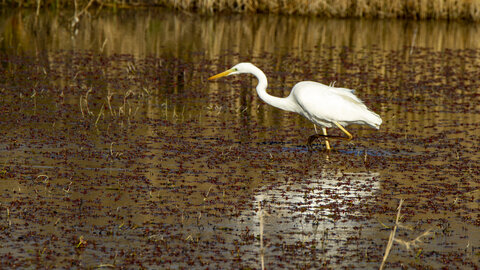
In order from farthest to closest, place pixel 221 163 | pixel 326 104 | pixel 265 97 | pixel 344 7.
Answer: pixel 344 7 < pixel 265 97 < pixel 326 104 < pixel 221 163

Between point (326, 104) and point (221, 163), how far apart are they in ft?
5.45

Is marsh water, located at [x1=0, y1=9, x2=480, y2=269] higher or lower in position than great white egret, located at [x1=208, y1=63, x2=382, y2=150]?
lower

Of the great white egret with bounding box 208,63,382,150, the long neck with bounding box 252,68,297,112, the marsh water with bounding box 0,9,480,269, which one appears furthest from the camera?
the long neck with bounding box 252,68,297,112

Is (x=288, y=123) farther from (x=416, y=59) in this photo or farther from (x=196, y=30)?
(x=196, y=30)

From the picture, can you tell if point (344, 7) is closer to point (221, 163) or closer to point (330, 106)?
point (330, 106)

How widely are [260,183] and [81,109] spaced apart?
3.97m

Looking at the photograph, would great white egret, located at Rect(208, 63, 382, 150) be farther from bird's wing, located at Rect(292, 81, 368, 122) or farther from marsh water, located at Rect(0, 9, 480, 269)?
marsh water, located at Rect(0, 9, 480, 269)

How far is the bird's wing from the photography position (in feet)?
33.8

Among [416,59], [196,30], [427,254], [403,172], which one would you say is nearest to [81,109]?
[403,172]

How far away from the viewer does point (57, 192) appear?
802 centimetres

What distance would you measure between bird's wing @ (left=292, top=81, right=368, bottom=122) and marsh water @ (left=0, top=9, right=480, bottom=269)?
49cm

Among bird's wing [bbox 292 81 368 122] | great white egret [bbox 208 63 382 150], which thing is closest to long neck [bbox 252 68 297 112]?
great white egret [bbox 208 63 382 150]

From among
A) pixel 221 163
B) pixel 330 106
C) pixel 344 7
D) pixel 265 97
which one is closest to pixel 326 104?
pixel 330 106

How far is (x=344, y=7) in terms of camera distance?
84.0ft
